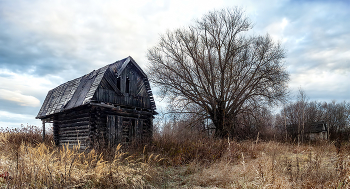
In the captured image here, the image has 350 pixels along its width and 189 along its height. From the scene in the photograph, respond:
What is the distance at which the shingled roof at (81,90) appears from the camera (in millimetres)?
13253

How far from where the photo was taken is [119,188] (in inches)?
216

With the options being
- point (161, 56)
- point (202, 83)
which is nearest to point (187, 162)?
point (202, 83)

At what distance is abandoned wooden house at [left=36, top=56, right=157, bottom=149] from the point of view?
12.9 metres

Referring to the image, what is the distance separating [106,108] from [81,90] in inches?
84.4

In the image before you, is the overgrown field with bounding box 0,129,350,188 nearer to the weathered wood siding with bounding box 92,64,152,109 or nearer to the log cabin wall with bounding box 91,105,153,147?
the log cabin wall with bounding box 91,105,153,147

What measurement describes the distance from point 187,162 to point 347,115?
41033mm

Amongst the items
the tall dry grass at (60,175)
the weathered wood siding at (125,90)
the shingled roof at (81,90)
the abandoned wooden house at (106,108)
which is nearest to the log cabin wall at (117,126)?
the abandoned wooden house at (106,108)

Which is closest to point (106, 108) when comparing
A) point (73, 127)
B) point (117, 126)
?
point (117, 126)

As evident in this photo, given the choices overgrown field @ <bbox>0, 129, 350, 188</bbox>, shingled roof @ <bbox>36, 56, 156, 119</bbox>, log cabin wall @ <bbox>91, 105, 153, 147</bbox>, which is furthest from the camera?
shingled roof @ <bbox>36, 56, 156, 119</bbox>

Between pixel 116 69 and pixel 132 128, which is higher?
pixel 116 69

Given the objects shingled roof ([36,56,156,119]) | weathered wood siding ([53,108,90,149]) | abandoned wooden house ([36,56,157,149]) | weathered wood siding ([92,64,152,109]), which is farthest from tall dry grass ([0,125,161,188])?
weathered wood siding ([92,64,152,109])

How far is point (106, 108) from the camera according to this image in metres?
13.5

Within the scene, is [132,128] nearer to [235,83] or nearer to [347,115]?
[235,83]

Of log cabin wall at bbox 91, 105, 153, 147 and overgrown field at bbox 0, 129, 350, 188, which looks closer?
overgrown field at bbox 0, 129, 350, 188
